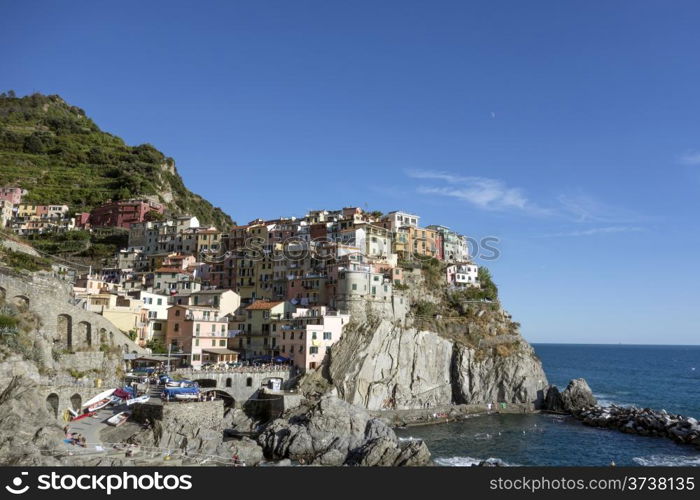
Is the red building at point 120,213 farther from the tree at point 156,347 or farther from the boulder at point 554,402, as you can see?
the boulder at point 554,402

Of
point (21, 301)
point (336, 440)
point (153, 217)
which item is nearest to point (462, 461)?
point (336, 440)

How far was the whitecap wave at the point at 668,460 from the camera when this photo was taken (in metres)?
48.5

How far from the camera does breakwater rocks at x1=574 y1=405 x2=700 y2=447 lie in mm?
58531

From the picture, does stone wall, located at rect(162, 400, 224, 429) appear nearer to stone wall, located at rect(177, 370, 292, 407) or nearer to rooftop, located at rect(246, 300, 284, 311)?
stone wall, located at rect(177, 370, 292, 407)

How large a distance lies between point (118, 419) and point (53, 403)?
490cm

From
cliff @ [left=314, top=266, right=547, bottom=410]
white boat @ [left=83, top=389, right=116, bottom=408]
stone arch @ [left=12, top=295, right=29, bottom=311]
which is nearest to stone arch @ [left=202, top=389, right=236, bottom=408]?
cliff @ [left=314, top=266, right=547, bottom=410]

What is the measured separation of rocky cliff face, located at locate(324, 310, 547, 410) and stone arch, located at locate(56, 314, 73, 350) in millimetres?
27257

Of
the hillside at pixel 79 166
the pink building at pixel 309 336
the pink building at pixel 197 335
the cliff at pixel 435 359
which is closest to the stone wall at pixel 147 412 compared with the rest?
the pink building at pixel 197 335

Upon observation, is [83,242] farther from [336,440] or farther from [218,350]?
[336,440]

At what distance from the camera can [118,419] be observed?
144 ft

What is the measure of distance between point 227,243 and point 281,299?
22.0 meters
